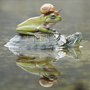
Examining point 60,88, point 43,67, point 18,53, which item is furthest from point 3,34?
point 60,88

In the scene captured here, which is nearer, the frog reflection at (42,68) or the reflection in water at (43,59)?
the frog reflection at (42,68)

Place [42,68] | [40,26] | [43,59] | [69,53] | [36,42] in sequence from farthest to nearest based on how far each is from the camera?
[40,26] < [36,42] < [69,53] < [43,59] < [42,68]

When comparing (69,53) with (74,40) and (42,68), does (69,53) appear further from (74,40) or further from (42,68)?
(42,68)

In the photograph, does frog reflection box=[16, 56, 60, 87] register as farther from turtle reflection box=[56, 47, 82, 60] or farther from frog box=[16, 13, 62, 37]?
frog box=[16, 13, 62, 37]

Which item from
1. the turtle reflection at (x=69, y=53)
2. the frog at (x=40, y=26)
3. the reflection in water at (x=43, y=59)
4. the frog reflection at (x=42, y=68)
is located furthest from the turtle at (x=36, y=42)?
the frog reflection at (x=42, y=68)

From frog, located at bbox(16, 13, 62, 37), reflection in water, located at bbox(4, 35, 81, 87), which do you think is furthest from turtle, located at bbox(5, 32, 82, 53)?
frog, located at bbox(16, 13, 62, 37)

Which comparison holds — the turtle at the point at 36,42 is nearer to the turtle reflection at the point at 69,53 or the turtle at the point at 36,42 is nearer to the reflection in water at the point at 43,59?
the reflection in water at the point at 43,59

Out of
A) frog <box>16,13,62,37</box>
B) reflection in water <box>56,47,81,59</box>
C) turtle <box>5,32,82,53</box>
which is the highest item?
frog <box>16,13,62,37</box>

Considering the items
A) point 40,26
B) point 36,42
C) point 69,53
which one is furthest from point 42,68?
point 40,26
